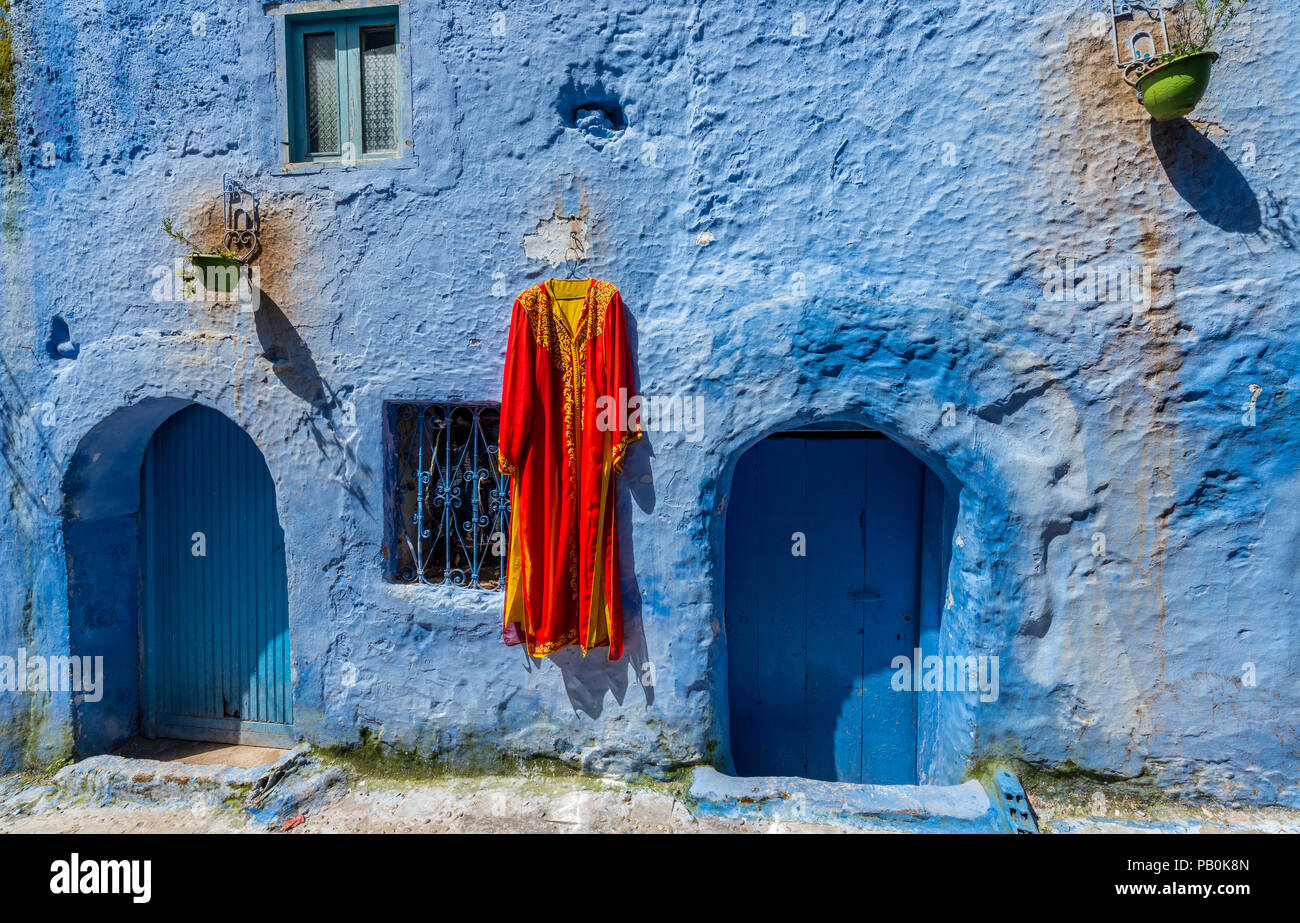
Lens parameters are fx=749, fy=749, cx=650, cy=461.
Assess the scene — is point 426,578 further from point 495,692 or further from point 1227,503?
point 1227,503

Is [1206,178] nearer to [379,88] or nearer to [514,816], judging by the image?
[379,88]

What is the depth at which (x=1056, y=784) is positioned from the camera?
3807 millimetres

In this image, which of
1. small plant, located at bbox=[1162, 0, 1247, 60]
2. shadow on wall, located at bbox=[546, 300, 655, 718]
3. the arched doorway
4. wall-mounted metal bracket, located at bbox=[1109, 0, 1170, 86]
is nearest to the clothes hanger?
shadow on wall, located at bbox=[546, 300, 655, 718]

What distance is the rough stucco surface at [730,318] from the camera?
3.58 meters

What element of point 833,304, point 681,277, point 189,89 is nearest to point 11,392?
point 189,89

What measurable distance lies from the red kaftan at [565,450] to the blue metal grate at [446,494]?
280 millimetres

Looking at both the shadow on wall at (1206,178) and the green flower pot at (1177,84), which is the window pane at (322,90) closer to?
the green flower pot at (1177,84)

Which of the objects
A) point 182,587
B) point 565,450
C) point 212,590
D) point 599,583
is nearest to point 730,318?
point 565,450

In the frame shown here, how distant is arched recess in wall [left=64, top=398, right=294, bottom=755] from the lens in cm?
451

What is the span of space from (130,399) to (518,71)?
2.82 meters

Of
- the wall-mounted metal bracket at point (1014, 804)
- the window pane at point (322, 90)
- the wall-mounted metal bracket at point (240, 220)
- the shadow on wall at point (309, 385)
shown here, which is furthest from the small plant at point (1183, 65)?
the wall-mounted metal bracket at point (240, 220)

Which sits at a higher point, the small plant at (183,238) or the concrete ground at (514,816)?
the small plant at (183,238)

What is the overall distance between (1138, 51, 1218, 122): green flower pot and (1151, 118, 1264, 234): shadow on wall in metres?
0.15

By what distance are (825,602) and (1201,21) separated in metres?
3.38
